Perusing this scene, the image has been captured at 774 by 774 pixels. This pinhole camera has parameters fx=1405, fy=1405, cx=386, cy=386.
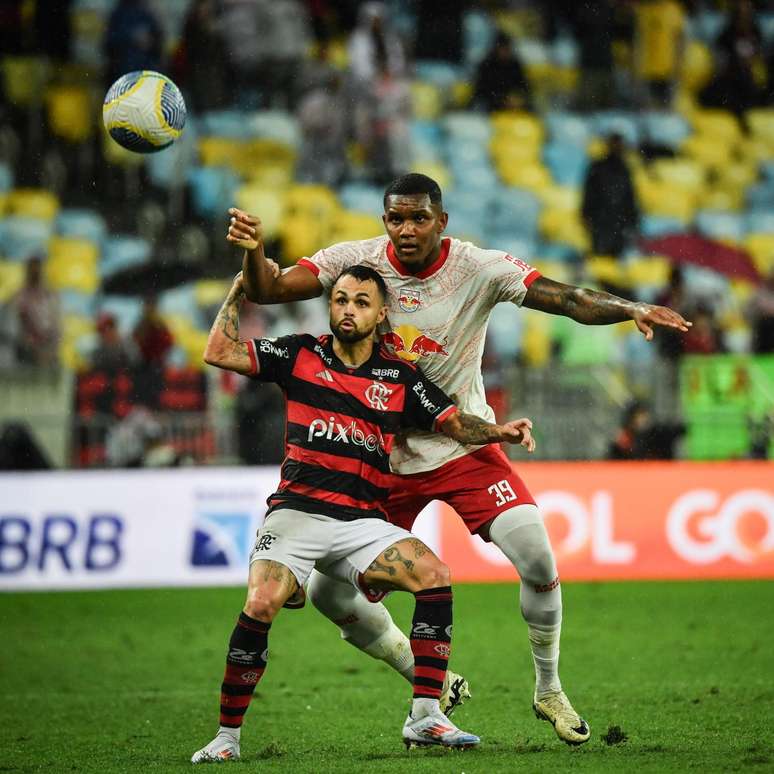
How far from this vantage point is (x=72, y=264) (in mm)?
15805

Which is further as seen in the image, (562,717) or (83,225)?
(83,225)

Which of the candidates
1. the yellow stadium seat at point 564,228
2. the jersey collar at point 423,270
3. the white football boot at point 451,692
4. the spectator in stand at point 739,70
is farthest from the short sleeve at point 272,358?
the spectator in stand at point 739,70

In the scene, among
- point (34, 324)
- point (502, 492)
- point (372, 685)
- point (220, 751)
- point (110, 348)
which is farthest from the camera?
point (34, 324)

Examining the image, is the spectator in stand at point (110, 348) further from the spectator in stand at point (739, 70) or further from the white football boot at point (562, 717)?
the spectator in stand at point (739, 70)

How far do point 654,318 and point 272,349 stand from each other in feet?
5.10

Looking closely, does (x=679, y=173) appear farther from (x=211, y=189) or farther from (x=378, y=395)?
(x=378, y=395)

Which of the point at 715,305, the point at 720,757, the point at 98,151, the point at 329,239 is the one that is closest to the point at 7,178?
the point at 98,151

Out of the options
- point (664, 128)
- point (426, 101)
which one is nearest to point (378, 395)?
point (426, 101)

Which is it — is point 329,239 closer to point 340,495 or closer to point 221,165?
point 221,165

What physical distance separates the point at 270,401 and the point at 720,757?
26.2 feet

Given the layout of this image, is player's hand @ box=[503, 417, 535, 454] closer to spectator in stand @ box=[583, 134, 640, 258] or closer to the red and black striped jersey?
the red and black striped jersey

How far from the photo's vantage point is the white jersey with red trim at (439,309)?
241 inches

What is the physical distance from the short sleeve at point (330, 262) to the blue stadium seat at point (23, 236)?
1024cm

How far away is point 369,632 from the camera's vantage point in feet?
20.2
